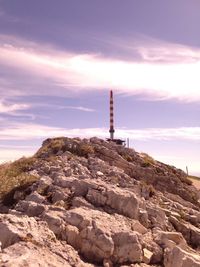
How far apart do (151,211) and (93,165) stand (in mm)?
7673

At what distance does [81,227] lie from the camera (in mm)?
19547

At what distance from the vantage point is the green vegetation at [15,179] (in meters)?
26.7

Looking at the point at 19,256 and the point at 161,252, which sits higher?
the point at 19,256

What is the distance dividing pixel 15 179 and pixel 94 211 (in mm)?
8944

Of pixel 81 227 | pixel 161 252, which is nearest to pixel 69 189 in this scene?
pixel 81 227

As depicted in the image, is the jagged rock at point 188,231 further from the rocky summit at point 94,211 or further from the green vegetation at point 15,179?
the green vegetation at point 15,179

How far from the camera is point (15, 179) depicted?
94.8 ft

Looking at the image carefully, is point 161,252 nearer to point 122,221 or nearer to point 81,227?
point 122,221

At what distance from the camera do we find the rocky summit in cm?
1738

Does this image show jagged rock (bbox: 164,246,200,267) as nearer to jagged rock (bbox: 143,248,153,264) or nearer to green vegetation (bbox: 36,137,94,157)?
jagged rock (bbox: 143,248,153,264)

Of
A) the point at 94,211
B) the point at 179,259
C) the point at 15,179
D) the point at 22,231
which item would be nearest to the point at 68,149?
the point at 15,179

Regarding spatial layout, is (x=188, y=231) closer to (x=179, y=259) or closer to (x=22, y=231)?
(x=179, y=259)

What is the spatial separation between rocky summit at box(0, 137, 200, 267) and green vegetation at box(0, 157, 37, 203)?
69mm

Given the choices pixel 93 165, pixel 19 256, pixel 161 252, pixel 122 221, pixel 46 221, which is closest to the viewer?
pixel 19 256
